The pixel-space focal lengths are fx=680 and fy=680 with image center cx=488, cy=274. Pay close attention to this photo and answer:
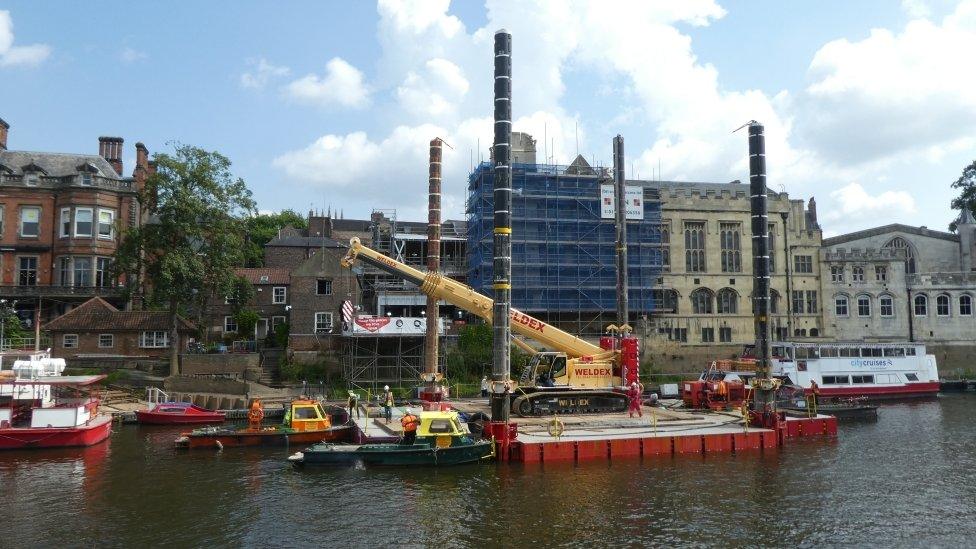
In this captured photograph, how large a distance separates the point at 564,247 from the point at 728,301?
16.5 meters

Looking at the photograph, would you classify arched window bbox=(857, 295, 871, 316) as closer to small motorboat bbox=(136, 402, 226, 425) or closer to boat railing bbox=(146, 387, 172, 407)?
small motorboat bbox=(136, 402, 226, 425)

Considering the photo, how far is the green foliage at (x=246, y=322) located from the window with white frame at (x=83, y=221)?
1261 cm

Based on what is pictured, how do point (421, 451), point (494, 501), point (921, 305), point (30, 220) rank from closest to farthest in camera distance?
1. point (494, 501)
2. point (421, 451)
3. point (30, 220)
4. point (921, 305)

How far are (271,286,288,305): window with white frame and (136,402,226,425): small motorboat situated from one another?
1966 centimetres

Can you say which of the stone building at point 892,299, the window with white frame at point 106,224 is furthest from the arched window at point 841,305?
the window with white frame at point 106,224

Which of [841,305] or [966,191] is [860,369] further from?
[966,191]

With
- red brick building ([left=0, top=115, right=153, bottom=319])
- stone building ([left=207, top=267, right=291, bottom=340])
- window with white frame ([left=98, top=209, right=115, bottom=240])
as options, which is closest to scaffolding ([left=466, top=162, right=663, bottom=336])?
stone building ([left=207, top=267, right=291, bottom=340])

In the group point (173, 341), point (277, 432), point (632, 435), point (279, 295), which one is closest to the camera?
point (632, 435)

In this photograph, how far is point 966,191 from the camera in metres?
77.4

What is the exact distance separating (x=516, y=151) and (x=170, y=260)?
1199 inches

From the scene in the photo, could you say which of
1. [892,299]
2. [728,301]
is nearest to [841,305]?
[892,299]

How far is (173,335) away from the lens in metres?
43.9

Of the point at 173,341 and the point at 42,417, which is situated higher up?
the point at 173,341

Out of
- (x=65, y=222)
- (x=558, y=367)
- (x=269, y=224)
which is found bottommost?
(x=558, y=367)
